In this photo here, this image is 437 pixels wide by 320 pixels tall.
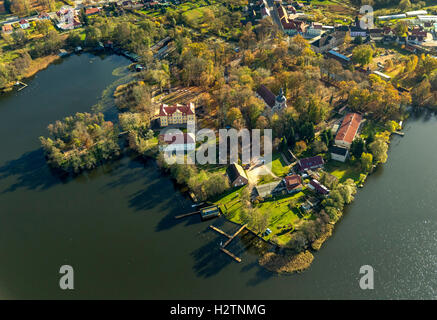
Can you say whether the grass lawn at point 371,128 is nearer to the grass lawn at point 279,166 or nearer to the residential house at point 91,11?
the grass lawn at point 279,166

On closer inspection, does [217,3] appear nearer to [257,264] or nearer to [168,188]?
[168,188]

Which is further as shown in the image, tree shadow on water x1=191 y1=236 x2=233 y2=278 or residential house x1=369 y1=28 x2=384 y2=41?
residential house x1=369 y1=28 x2=384 y2=41

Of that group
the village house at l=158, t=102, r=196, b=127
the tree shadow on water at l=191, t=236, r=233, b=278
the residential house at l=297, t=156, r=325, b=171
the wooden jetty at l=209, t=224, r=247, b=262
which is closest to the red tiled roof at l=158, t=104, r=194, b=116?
the village house at l=158, t=102, r=196, b=127

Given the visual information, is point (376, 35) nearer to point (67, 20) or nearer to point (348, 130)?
point (348, 130)

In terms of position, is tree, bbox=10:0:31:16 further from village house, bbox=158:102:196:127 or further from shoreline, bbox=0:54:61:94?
village house, bbox=158:102:196:127

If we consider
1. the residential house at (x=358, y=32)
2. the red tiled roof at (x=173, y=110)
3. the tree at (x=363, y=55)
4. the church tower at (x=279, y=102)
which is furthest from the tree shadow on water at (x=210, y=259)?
the residential house at (x=358, y=32)
